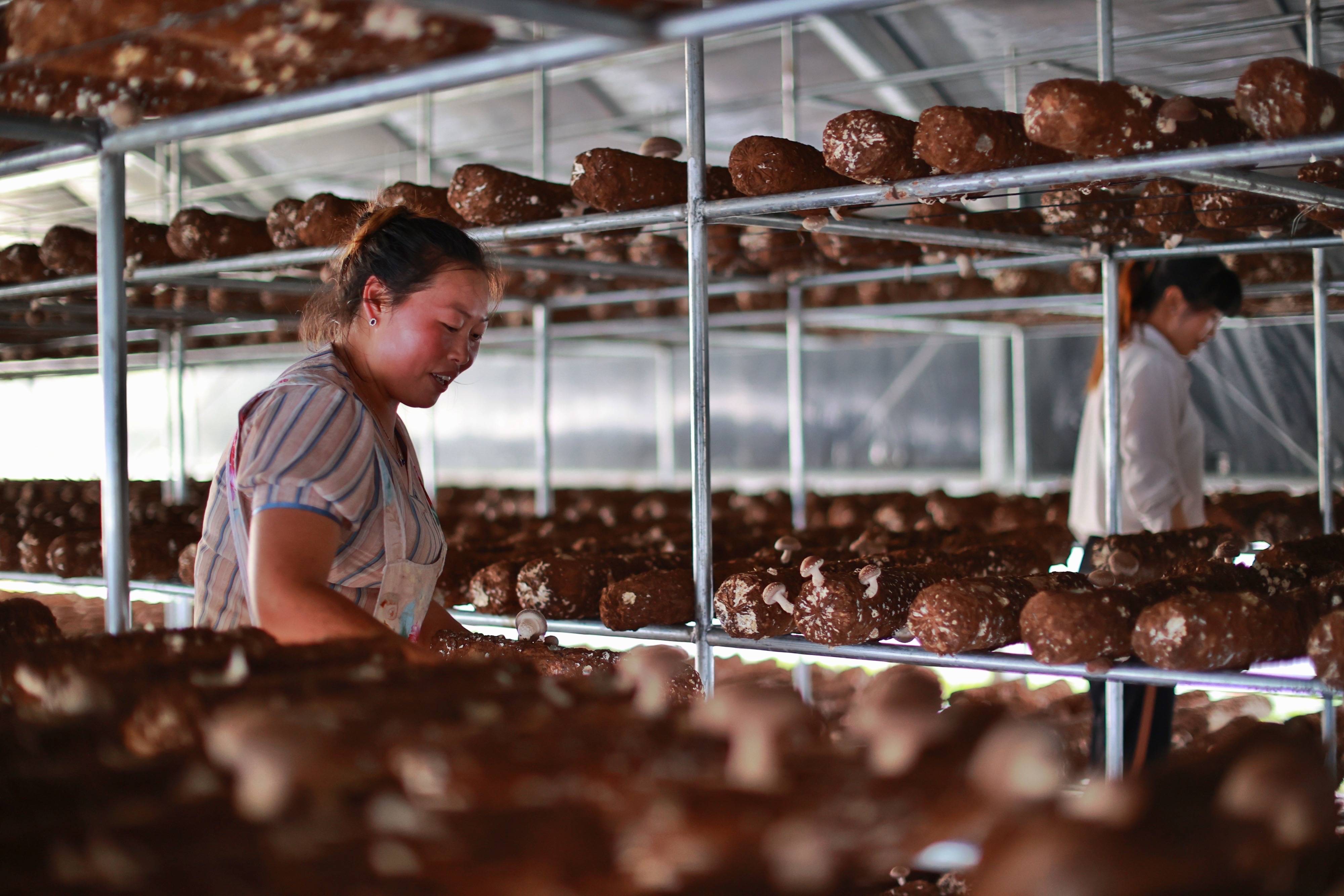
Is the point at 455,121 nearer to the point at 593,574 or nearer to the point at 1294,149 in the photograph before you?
the point at 593,574

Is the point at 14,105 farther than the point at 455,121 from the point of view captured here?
No

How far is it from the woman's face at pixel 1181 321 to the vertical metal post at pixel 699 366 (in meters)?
1.79

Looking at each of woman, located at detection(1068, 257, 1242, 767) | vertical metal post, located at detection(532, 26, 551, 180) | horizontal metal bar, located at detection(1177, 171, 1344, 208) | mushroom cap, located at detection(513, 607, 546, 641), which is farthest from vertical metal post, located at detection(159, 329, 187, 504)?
horizontal metal bar, located at detection(1177, 171, 1344, 208)

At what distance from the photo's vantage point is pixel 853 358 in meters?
8.41

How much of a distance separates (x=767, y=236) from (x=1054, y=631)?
188 cm

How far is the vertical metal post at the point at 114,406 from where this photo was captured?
7.13 feet

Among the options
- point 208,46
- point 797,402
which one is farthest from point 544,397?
point 208,46

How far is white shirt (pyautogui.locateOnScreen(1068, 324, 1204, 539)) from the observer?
11.4ft

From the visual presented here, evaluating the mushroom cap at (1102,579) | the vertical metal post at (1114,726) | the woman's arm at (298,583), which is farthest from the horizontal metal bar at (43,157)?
the vertical metal post at (1114,726)

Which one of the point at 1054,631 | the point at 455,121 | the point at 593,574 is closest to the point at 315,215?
the point at 593,574

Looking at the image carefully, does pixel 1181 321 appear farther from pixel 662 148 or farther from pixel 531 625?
pixel 531 625

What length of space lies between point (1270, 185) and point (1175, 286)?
1.45 metres

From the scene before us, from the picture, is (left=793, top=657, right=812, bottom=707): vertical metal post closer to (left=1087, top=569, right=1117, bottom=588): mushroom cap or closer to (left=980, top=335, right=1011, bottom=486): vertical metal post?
(left=1087, top=569, right=1117, bottom=588): mushroom cap

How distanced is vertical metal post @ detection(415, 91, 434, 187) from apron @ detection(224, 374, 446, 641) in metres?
3.65
